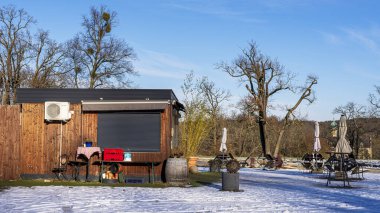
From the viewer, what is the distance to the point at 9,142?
43.3 feet

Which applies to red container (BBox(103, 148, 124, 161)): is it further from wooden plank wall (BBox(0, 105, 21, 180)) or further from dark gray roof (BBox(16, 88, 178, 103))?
wooden plank wall (BBox(0, 105, 21, 180))

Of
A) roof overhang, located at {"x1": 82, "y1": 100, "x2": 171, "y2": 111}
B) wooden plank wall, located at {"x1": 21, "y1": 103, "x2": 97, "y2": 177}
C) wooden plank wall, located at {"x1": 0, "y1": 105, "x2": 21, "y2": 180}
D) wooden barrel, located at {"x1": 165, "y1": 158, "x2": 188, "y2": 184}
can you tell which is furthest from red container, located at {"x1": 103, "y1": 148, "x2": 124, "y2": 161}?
wooden plank wall, located at {"x1": 0, "y1": 105, "x2": 21, "y2": 180}

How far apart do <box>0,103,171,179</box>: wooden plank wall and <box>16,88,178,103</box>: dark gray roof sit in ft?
0.68

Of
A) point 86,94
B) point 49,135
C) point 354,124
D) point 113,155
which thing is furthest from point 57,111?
point 354,124

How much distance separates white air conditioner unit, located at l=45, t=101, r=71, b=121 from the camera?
13.3 m

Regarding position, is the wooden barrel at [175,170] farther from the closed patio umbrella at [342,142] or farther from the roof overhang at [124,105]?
the closed patio umbrella at [342,142]

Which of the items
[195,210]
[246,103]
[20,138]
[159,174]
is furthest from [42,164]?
[246,103]

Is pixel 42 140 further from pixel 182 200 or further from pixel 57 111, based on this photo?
pixel 182 200

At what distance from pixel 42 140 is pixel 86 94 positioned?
1.69 metres

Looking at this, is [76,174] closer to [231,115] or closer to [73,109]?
[73,109]

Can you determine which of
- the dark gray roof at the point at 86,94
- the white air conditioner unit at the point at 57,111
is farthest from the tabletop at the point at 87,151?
the dark gray roof at the point at 86,94

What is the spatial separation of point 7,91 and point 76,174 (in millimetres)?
18824

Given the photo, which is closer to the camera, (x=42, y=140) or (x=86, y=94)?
(x=42, y=140)

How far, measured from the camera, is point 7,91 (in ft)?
99.4
